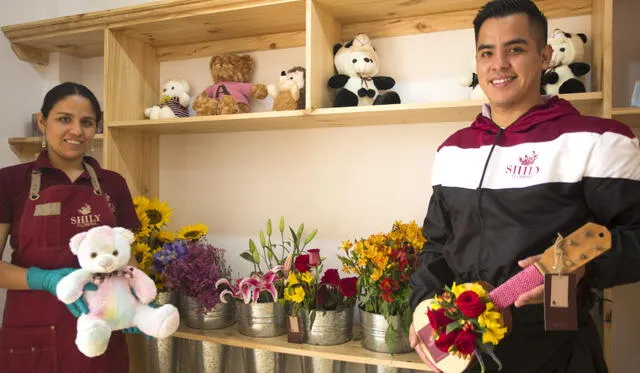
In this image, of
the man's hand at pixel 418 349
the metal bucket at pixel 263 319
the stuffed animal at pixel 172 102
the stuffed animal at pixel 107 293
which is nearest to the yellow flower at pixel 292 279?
the metal bucket at pixel 263 319

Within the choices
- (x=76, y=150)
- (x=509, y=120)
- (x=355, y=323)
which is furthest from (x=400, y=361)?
(x=76, y=150)

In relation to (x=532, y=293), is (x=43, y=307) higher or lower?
lower

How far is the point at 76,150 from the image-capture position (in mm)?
1430

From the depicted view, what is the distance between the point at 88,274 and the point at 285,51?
1203 millimetres

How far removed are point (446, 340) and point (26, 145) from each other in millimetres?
2111

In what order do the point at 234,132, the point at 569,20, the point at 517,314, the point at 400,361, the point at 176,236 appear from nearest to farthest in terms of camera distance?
the point at 517,314 → the point at 400,361 → the point at 569,20 → the point at 176,236 → the point at 234,132

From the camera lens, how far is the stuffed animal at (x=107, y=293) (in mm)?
1188

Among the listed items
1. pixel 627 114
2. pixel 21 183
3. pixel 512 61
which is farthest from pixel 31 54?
pixel 627 114

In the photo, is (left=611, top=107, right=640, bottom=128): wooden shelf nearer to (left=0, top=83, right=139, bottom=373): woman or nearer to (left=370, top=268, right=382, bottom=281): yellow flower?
(left=370, top=268, right=382, bottom=281): yellow flower

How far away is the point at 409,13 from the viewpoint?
175cm

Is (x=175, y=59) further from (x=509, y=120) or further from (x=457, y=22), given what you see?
(x=509, y=120)

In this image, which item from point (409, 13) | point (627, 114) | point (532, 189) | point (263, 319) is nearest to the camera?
point (532, 189)

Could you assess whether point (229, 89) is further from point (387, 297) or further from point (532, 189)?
point (532, 189)

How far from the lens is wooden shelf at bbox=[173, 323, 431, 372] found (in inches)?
56.0
